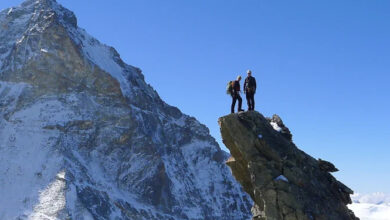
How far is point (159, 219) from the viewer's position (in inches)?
7559

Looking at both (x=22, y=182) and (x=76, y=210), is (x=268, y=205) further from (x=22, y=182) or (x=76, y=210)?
(x=22, y=182)

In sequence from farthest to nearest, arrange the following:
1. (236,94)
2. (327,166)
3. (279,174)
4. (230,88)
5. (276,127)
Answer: (230,88)
(236,94)
(276,127)
(327,166)
(279,174)

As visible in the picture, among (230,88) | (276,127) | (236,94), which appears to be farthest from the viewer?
(230,88)

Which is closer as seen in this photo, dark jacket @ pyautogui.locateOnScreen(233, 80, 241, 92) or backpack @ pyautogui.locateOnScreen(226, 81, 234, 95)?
dark jacket @ pyautogui.locateOnScreen(233, 80, 241, 92)

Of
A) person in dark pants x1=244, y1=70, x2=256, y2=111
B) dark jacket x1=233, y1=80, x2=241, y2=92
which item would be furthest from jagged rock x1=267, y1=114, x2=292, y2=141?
dark jacket x1=233, y1=80, x2=241, y2=92

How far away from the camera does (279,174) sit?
21.9 meters

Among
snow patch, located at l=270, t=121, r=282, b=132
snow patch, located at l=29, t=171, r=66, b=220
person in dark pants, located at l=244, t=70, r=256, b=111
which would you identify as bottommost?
snow patch, located at l=270, t=121, r=282, b=132

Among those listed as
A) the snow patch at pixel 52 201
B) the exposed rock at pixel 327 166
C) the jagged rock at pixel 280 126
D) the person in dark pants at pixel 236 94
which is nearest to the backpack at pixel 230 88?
the person in dark pants at pixel 236 94

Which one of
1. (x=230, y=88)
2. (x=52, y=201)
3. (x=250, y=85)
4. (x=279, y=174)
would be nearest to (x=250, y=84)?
(x=250, y=85)

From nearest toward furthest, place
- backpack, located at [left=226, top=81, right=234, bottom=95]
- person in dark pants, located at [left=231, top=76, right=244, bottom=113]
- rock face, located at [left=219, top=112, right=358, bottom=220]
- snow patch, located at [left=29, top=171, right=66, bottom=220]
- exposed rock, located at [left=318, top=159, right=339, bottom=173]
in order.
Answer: rock face, located at [left=219, top=112, right=358, bottom=220] → exposed rock, located at [left=318, top=159, right=339, bottom=173] → person in dark pants, located at [left=231, top=76, right=244, bottom=113] → backpack, located at [left=226, top=81, right=234, bottom=95] → snow patch, located at [left=29, top=171, right=66, bottom=220]

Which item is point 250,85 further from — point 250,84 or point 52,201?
point 52,201

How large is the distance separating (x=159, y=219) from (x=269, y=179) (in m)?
175

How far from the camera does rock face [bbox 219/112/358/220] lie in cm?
2105

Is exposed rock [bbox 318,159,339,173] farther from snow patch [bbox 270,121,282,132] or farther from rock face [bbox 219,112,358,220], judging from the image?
snow patch [bbox 270,121,282,132]
